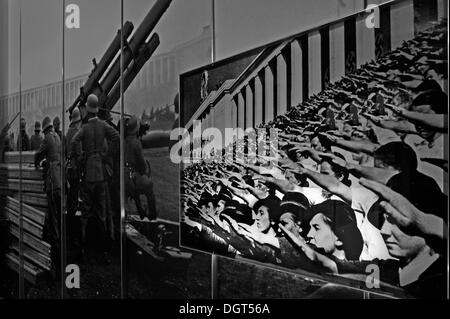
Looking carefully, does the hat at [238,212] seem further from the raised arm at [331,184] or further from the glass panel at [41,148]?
the glass panel at [41,148]

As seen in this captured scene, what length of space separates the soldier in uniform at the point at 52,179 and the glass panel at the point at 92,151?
0.08 m

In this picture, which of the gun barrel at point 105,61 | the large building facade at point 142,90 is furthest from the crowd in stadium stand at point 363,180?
the gun barrel at point 105,61

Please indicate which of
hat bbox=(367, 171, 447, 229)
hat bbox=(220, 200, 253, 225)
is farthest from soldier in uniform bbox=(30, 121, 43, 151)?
→ hat bbox=(367, 171, 447, 229)

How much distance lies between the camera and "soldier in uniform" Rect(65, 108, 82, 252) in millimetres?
2686

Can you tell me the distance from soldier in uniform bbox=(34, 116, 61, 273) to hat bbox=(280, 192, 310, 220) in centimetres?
154

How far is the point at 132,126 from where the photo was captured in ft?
7.98

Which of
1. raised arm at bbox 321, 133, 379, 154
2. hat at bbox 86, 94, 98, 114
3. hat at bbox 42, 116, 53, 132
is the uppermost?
hat at bbox 86, 94, 98, 114

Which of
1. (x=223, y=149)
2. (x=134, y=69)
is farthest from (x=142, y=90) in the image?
(x=223, y=149)

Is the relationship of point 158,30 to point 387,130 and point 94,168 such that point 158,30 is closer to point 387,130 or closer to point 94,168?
point 94,168

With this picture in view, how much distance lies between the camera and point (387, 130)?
142 centimetres

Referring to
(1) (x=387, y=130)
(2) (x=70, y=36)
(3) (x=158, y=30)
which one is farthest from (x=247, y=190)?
(2) (x=70, y=36)

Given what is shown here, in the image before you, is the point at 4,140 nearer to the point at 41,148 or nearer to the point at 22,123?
the point at 22,123

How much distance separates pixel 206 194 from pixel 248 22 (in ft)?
2.38

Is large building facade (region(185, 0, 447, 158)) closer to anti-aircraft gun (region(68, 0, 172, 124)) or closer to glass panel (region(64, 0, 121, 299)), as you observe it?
anti-aircraft gun (region(68, 0, 172, 124))
